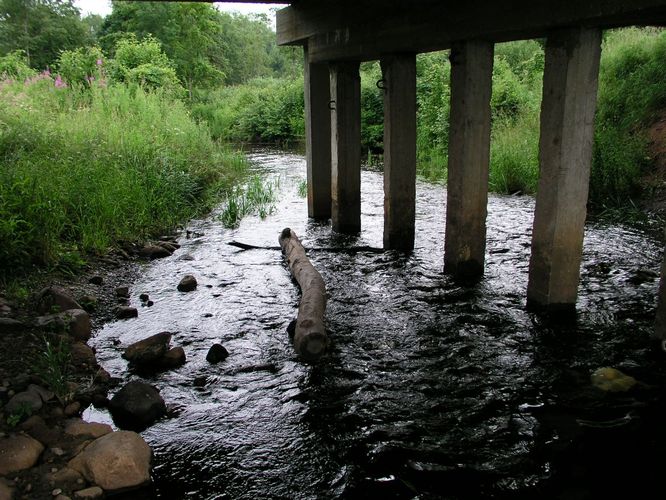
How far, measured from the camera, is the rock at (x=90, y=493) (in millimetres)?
3197

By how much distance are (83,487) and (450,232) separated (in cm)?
458

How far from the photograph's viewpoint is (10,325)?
15.7ft

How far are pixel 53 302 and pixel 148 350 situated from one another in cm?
122

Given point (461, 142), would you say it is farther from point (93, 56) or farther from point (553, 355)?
point (93, 56)

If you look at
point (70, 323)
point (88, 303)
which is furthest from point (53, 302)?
point (88, 303)

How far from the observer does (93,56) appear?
16.3 meters

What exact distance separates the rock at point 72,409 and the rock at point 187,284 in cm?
267

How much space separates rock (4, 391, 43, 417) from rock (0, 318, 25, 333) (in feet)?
3.28

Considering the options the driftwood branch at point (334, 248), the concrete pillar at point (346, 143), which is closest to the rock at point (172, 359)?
the driftwood branch at point (334, 248)

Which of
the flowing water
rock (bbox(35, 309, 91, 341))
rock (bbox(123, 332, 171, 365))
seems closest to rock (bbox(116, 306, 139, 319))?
the flowing water

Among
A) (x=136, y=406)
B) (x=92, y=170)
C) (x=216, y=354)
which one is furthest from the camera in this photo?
(x=92, y=170)

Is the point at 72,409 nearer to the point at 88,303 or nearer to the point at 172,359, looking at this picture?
the point at 172,359

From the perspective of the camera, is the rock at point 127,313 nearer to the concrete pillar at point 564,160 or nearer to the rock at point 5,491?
the rock at point 5,491

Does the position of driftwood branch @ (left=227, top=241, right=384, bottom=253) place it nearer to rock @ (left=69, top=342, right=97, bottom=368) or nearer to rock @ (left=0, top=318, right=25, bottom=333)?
rock @ (left=69, top=342, right=97, bottom=368)
